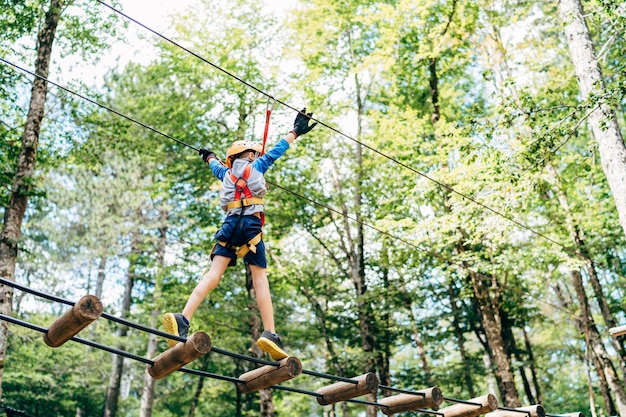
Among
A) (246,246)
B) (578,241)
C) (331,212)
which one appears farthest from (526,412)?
(331,212)

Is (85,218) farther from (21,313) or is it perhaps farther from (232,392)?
(232,392)

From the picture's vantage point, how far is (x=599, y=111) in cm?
761

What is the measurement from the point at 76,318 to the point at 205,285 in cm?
93

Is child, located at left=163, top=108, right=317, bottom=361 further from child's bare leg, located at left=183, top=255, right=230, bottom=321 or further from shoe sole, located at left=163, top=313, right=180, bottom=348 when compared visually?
shoe sole, located at left=163, top=313, right=180, bottom=348

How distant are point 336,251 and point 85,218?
778 centimetres

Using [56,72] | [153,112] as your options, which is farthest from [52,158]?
[153,112]

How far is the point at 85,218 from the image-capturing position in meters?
18.3

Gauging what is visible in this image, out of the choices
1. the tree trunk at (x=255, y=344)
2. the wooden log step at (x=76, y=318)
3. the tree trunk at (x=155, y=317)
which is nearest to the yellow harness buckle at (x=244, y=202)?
the wooden log step at (x=76, y=318)

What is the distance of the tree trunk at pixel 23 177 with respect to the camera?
6926mm

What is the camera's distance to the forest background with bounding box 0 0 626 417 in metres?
11.5

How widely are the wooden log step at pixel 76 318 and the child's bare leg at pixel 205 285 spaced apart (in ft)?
2.20

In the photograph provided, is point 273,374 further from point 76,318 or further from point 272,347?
point 76,318

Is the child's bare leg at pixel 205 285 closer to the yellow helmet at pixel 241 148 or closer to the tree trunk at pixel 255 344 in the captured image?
the yellow helmet at pixel 241 148

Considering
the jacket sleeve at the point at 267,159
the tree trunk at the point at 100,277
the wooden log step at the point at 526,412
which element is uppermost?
the tree trunk at the point at 100,277
